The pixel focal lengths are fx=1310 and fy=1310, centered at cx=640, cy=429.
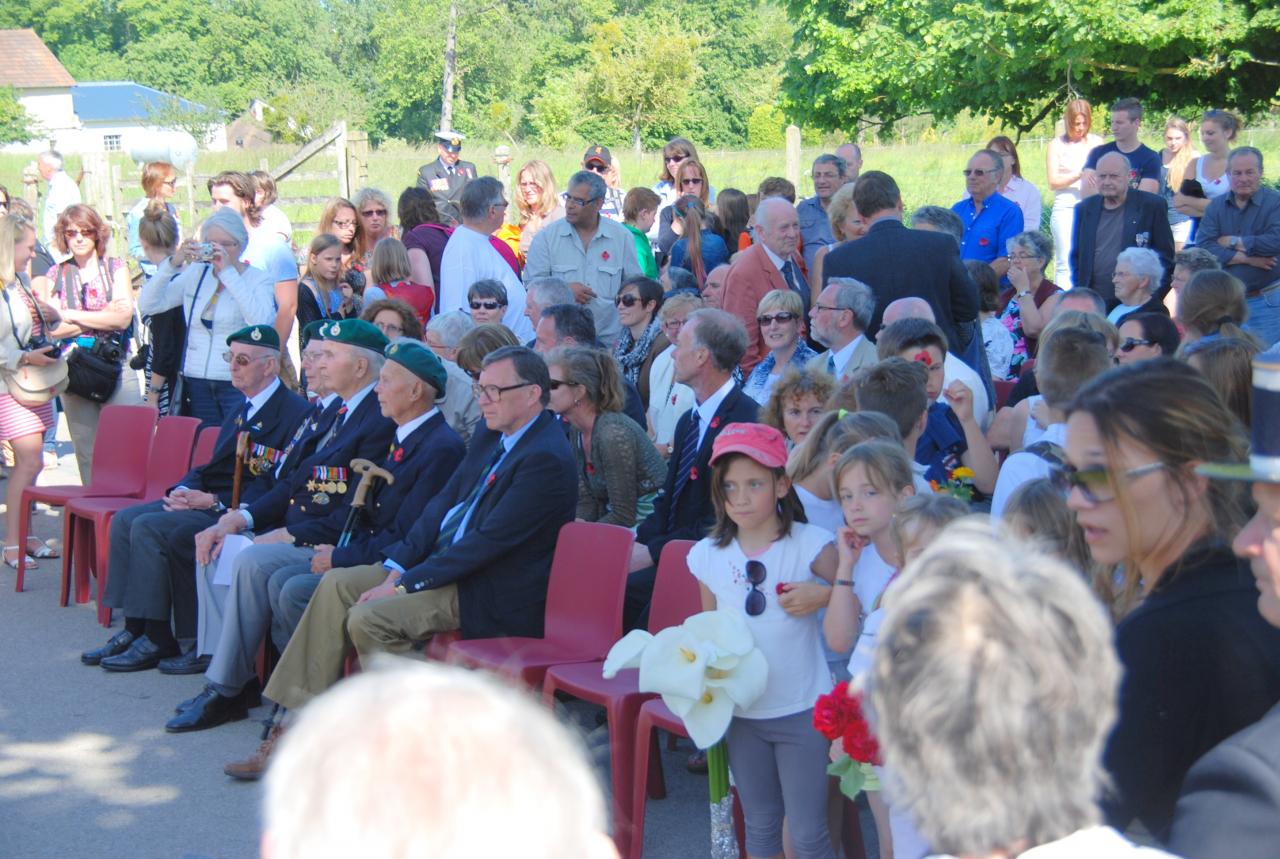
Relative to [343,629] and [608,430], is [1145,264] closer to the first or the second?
[608,430]

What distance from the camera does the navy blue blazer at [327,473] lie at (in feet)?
19.7

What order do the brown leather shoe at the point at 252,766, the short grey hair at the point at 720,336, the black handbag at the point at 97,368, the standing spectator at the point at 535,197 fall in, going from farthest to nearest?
the standing spectator at the point at 535,197 → the black handbag at the point at 97,368 → the short grey hair at the point at 720,336 → the brown leather shoe at the point at 252,766

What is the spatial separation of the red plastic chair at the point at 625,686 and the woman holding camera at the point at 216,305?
13.7ft

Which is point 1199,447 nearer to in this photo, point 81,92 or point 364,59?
point 364,59

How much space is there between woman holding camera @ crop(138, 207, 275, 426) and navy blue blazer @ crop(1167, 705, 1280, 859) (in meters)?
7.19

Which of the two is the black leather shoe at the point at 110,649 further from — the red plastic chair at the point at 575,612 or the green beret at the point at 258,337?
the red plastic chair at the point at 575,612

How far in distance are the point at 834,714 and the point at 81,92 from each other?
3512 inches

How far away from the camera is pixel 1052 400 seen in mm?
4309

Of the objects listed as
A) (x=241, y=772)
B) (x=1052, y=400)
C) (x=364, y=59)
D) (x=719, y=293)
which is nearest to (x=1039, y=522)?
(x=1052, y=400)

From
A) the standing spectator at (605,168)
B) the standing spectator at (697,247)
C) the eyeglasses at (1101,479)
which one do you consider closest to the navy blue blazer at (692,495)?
the eyeglasses at (1101,479)

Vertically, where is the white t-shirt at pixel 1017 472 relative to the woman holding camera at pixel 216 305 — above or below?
below

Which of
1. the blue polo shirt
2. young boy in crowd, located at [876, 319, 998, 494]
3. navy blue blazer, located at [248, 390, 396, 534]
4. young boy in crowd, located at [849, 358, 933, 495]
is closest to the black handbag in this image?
navy blue blazer, located at [248, 390, 396, 534]

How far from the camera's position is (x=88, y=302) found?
349 inches

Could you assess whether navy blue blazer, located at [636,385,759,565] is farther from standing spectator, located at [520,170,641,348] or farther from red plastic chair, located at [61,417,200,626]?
red plastic chair, located at [61,417,200,626]
